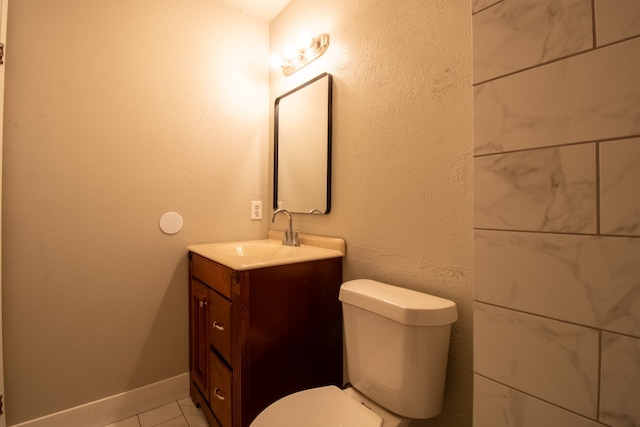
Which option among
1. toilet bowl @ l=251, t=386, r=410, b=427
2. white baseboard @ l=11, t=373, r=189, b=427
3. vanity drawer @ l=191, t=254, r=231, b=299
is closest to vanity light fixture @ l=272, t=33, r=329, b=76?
vanity drawer @ l=191, t=254, r=231, b=299

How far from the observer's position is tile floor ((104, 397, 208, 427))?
4.52 ft

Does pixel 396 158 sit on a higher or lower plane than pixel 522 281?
higher

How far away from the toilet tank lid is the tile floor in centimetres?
110

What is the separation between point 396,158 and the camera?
1.12 metres

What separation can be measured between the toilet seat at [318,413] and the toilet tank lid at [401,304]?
0.99 ft

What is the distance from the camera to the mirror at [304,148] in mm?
1446

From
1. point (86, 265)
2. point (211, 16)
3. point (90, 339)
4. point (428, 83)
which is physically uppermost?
point (211, 16)

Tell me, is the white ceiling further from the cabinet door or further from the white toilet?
the white toilet

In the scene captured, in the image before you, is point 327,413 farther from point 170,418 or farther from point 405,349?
point 170,418

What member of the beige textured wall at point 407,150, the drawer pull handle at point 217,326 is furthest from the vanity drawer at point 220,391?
the beige textured wall at point 407,150

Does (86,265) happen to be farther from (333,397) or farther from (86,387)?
(333,397)

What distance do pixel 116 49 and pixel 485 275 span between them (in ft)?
6.13

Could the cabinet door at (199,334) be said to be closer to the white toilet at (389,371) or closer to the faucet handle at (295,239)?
the faucet handle at (295,239)

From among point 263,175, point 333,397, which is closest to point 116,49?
point 263,175
